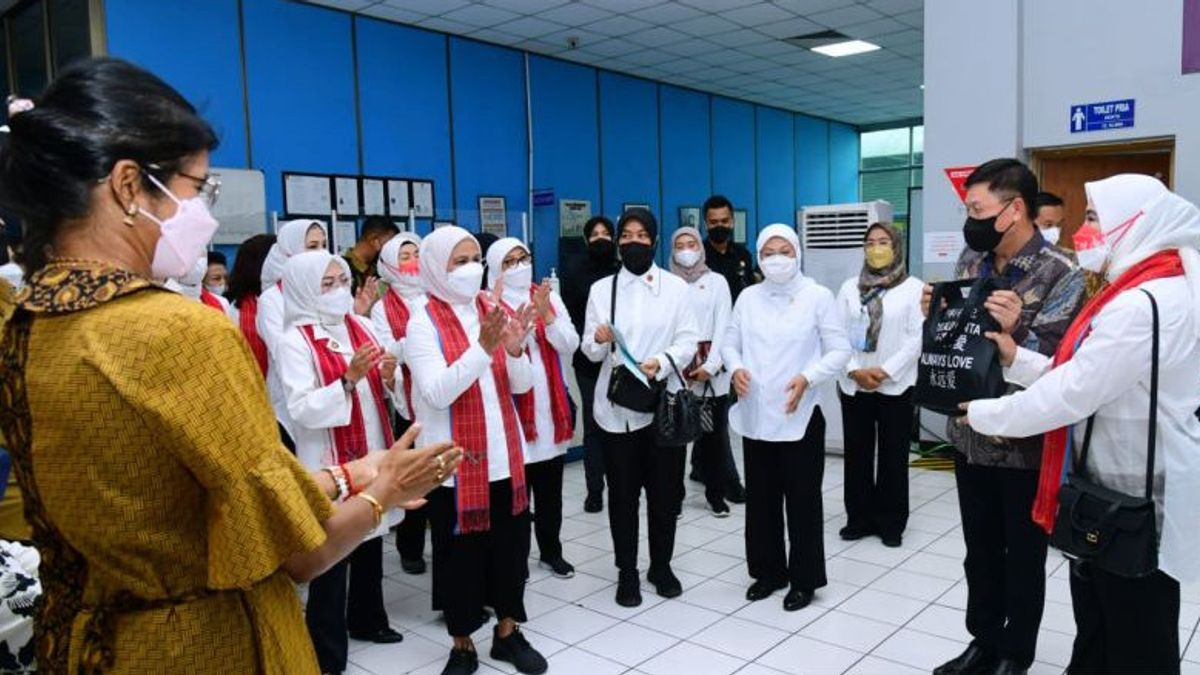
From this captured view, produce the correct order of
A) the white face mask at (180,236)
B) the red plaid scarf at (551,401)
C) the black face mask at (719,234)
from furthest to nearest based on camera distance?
the black face mask at (719,234) < the red plaid scarf at (551,401) < the white face mask at (180,236)

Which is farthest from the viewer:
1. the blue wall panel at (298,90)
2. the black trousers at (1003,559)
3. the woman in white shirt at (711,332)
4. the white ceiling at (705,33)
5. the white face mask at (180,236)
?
the white ceiling at (705,33)

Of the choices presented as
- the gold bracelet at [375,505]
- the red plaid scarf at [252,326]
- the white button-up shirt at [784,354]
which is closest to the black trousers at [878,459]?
the white button-up shirt at [784,354]

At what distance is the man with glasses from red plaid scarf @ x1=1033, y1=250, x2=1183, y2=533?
300mm

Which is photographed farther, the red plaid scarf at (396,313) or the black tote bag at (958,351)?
the red plaid scarf at (396,313)

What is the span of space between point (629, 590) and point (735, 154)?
803 centimetres

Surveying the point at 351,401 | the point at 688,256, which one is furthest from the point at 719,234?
the point at 351,401

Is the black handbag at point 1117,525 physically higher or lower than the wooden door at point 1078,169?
lower

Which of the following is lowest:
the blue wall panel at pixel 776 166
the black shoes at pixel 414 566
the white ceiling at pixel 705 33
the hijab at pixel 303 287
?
the black shoes at pixel 414 566

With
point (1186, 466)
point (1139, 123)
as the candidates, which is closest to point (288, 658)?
point (1186, 466)

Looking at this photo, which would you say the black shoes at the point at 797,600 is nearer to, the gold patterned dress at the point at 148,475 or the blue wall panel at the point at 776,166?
the gold patterned dress at the point at 148,475

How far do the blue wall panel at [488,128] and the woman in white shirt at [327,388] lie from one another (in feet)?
14.4

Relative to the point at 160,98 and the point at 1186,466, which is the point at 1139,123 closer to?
the point at 1186,466

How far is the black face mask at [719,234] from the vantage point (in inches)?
217

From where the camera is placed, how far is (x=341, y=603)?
Answer: 117 inches
